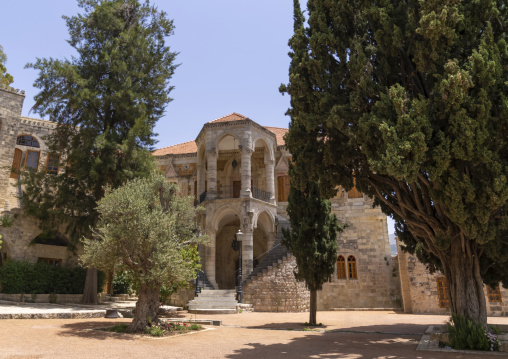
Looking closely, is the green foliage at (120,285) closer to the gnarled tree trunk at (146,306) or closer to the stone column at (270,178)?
the stone column at (270,178)

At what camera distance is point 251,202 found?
20359 millimetres

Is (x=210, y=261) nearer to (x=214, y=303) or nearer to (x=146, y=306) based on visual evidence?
(x=214, y=303)

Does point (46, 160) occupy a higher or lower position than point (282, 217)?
higher

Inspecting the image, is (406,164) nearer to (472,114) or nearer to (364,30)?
(472,114)

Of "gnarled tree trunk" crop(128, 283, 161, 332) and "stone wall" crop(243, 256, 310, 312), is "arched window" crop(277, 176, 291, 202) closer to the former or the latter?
"stone wall" crop(243, 256, 310, 312)

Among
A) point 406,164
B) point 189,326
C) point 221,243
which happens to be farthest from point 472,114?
point 221,243

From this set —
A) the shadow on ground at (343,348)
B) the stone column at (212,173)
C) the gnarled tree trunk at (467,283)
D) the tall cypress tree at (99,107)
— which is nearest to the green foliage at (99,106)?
the tall cypress tree at (99,107)

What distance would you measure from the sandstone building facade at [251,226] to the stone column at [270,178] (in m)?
0.06

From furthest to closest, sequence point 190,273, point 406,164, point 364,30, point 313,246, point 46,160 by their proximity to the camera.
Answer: point 46,160, point 313,246, point 190,273, point 364,30, point 406,164

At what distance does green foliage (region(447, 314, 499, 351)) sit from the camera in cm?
700

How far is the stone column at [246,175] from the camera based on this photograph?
20.5 m

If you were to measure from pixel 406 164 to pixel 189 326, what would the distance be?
7.62 metres

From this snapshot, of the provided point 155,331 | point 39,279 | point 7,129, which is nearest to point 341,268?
point 155,331

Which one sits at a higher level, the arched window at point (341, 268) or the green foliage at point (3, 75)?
the green foliage at point (3, 75)
